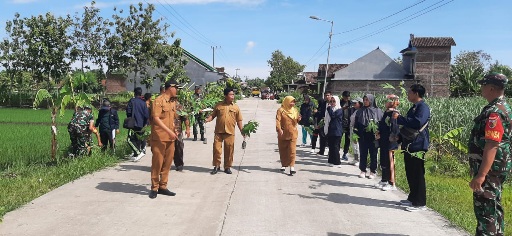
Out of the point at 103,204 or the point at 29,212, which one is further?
the point at 103,204

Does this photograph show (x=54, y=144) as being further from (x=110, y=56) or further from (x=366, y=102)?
(x=110, y=56)

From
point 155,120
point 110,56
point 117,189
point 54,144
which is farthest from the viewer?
point 110,56

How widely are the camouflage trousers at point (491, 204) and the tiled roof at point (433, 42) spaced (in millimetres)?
48007

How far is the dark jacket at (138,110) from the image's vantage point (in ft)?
33.6

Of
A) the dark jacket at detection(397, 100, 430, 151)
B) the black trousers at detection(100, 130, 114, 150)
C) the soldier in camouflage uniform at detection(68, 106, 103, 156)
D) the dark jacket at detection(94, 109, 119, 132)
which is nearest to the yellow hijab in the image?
the dark jacket at detection(397, 100, 430, 151)

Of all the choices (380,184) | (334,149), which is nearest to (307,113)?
(334,149)

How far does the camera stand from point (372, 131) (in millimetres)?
8578

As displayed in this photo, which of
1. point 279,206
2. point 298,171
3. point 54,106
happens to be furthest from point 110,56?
point 279,206

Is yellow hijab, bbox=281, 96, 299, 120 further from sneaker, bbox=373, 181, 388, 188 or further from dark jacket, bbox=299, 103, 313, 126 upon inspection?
dark jacket, bbox=299, 103, 313, 126

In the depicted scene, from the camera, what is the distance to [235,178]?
8.70 m

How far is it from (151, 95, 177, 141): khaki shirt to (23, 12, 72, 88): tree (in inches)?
1286

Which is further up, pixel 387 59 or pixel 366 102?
pixel 387 59

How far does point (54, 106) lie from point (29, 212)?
14.1 ft

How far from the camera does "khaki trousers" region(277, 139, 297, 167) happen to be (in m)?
9.21
